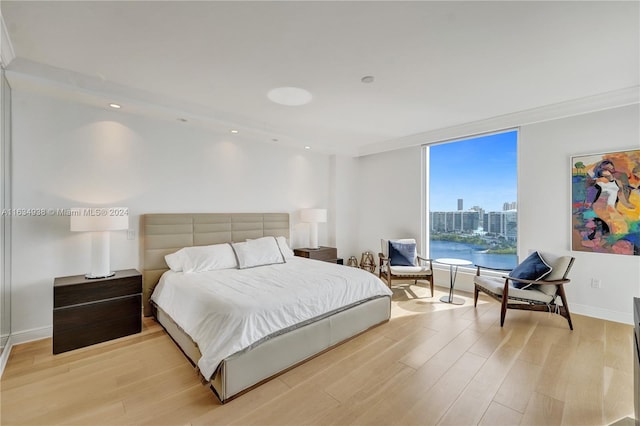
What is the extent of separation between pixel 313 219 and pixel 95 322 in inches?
131

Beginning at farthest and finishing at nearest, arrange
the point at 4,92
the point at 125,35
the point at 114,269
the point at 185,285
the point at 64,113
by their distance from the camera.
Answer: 1. the point at 114,269
2. the point at 64,113
3. the point at 185,285
4. the point at 4,92
5. the point at 125,35

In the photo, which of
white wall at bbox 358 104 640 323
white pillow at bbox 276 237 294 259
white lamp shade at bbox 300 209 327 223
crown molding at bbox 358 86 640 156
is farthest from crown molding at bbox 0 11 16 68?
white wall at bbox 358 104 640 323

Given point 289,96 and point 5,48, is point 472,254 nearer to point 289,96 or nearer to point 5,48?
point 289,96

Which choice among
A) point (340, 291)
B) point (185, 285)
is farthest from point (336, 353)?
point (185, 285)

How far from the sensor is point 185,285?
297 cm

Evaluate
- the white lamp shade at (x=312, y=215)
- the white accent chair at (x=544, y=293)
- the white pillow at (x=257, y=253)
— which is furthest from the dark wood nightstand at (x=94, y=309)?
the white accent chair at (x=544, y=293)

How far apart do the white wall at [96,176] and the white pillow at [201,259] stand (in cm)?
56

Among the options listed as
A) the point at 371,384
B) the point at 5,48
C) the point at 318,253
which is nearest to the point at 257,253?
the point at 318,253

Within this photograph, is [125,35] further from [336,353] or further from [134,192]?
[336,353]

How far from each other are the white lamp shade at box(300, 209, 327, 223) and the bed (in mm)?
551

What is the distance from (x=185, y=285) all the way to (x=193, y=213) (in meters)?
1.43

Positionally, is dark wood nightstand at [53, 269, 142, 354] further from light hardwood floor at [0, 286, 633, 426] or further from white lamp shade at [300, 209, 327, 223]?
white lamp shade at [300, 209, 327, 223]

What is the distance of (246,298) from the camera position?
249 centimetres

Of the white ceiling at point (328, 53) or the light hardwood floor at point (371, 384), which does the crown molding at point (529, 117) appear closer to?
the white ceiling at point (328, 53)
